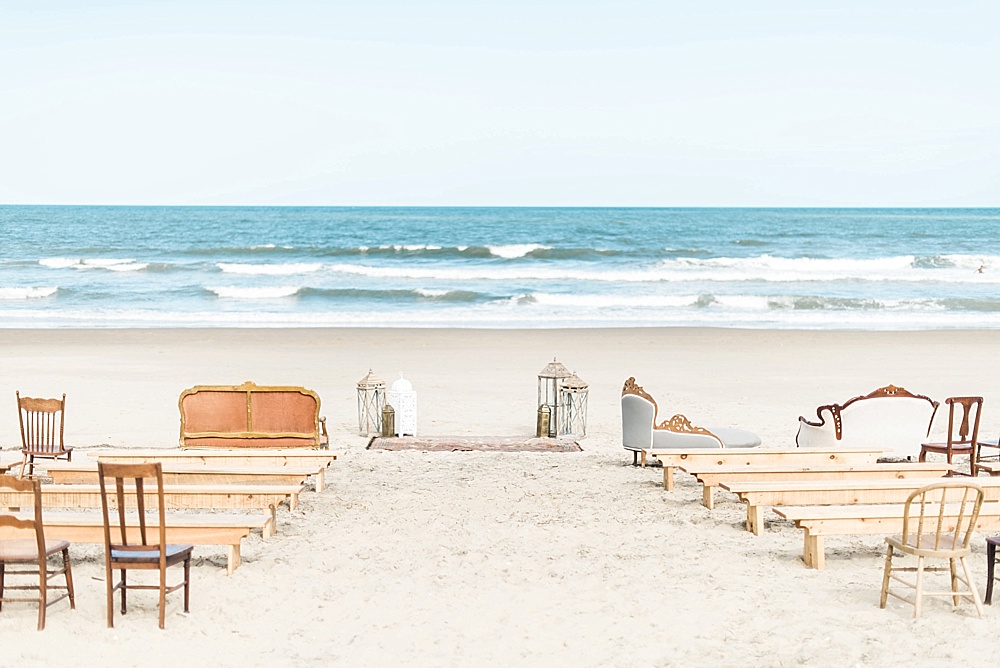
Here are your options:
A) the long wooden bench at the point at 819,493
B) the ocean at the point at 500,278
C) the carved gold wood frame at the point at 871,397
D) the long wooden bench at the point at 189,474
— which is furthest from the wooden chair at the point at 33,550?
the ocean at the point at 500,278

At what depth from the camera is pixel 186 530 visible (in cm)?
636

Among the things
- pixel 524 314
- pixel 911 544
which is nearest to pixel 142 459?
pixel 911 544

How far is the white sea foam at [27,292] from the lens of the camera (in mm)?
28281

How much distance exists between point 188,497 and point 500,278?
1051 inches

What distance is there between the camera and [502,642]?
5.37m

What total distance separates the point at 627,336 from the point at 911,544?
14336 millimetres

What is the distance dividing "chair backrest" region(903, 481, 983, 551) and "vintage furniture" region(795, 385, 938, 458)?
6.07ft

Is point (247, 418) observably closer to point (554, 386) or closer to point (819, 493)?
point (554, 386)

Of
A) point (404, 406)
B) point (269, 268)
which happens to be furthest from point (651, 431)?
point (269, 268)

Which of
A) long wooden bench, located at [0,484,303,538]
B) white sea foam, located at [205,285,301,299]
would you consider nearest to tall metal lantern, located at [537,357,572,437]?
long wooden bench, located at [0,484,303,538]

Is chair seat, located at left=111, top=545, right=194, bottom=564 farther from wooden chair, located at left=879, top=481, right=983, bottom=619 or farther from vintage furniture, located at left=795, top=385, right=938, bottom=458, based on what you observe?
vintage furniture, located at left=795, top=385, right=938, bottom=458

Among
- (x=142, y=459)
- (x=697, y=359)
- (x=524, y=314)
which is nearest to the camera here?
(x=142, y=459)

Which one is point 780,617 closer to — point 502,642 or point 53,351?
point 502,642

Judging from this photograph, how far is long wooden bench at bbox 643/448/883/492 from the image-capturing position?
29.6 feet
